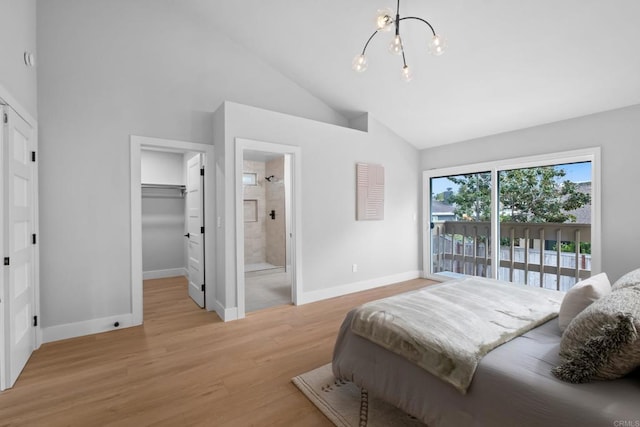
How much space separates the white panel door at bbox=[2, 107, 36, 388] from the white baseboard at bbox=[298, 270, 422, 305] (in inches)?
104

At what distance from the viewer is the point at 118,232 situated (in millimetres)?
3164

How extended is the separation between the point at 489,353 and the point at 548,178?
11.7 ft

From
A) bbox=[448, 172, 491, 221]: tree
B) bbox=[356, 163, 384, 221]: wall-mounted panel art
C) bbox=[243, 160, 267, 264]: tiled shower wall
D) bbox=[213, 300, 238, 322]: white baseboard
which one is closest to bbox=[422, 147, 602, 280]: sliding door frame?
bbox=[448, 172, 491, 221]: tree

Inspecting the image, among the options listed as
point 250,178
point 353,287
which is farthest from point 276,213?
point 353,287

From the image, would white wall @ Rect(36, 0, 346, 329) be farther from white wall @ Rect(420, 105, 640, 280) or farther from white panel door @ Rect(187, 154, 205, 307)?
white wall @ Rect(420, 105, 640, 280)

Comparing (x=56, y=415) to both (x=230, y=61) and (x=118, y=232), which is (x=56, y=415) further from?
(x=230, y=61)

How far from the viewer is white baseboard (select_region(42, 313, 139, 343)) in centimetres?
283

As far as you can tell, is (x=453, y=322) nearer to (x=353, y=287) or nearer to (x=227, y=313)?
(x=227, y=313)

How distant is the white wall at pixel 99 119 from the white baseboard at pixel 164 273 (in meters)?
2.28

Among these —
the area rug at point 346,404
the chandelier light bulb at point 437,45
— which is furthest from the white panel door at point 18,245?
the chandelier light bulb at point 437,45

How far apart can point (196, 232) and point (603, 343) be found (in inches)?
156

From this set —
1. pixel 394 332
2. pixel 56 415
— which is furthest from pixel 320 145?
pixel 56 415

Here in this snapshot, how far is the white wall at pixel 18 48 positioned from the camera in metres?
2.06

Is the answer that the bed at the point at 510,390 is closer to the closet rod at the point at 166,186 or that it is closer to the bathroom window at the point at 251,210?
the closet rod at the point at 166,186
